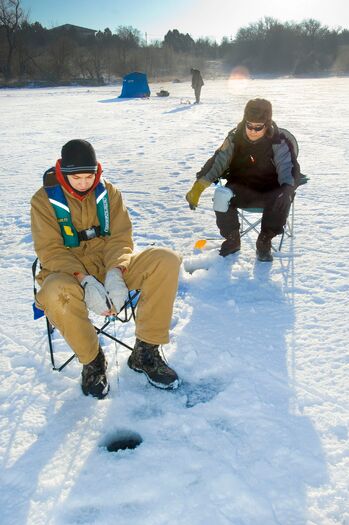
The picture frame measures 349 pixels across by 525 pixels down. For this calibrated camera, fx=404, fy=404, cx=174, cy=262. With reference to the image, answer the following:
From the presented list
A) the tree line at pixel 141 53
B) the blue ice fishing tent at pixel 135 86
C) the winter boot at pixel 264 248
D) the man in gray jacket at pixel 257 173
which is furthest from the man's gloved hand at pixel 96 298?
the tree line at pixel 141 53

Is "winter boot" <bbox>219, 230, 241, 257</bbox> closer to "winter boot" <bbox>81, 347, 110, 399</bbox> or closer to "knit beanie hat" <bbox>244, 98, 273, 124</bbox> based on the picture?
"knit beanie hat" <bbox>244, 98, 273, 124</bbox>

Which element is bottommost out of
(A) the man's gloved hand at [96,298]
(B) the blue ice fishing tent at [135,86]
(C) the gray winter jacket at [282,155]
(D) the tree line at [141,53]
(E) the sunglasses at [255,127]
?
(A) the man's gloved hand at [96,298]

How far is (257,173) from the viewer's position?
12.2 ft

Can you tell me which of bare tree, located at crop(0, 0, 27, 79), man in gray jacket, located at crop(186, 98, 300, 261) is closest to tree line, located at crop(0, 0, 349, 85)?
bare tree, located at crop(0, 0, 27, 79)

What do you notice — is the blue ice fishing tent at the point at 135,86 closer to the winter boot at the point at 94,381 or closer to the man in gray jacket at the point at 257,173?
the man in gray jacket at the point at 257,173

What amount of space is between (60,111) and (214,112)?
6170mm

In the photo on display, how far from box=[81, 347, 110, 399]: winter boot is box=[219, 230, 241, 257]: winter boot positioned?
194cm

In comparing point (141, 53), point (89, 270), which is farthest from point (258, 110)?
point (141, 53)

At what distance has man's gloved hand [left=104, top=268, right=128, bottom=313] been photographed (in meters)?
2.20

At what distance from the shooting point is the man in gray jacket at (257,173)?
3451 mm

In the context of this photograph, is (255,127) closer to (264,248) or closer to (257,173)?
(257,173)

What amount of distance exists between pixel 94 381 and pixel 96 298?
0.52m

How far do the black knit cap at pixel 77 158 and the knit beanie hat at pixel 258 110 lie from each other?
5.20 ft

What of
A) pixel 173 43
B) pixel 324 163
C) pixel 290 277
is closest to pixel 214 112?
pixel 324 163
